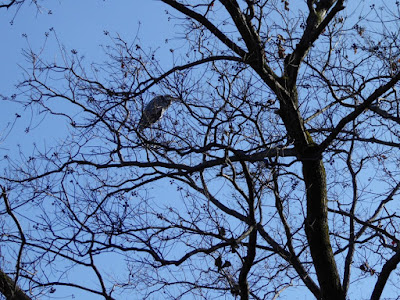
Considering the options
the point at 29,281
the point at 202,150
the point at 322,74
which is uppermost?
the point at 322,74

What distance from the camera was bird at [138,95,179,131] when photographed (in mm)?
6909

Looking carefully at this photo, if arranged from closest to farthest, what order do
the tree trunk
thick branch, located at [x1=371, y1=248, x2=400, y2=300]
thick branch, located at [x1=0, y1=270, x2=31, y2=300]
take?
thick branch, located at [x1=0, y1=270, x2=31, y2=300]
thick branch, located at [x1=371, y1=248, x2=400, y2=300]
the tree trunk

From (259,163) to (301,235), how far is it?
1223mm

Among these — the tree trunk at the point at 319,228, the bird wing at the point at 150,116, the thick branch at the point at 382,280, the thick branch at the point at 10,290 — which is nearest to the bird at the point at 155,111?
the bird wing at the point at 150,116

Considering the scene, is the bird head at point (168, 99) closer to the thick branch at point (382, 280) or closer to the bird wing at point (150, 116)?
the bird wing at point (150, 116)

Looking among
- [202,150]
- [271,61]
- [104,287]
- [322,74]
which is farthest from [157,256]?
[322,74]

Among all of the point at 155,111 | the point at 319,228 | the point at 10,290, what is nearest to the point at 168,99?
the point at 155,111

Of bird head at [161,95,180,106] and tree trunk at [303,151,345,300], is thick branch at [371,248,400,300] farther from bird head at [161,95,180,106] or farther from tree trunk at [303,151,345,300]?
bird head at [161,95,180,106]

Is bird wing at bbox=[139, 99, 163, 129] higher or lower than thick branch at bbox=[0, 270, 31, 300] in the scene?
higher

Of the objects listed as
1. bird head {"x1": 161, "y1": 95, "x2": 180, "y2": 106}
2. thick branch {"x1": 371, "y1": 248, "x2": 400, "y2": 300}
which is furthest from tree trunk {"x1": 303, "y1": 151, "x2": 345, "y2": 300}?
bird head {"x1": 161, "y1": 95, "x2": 180, "y2": 106}

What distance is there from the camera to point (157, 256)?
20.4 feet

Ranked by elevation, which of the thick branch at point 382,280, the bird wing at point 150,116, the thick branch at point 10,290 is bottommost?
the thick branch at point 10,290

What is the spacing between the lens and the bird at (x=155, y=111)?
6909 mm

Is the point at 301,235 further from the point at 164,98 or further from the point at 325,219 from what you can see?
the point at 164,98
